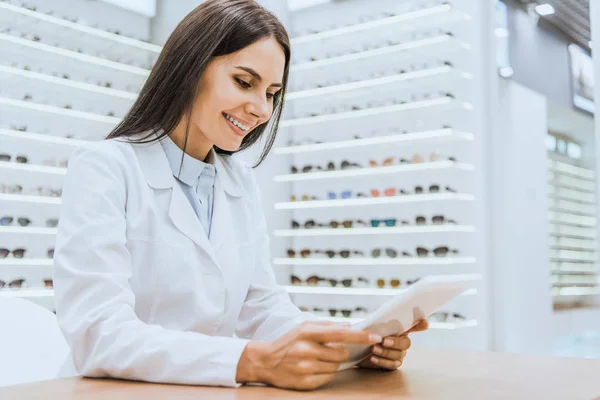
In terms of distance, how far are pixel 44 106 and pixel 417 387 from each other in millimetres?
4891

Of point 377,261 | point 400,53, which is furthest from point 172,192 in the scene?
point 400,53

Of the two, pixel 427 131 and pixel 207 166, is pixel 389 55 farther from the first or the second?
pixel 207 166

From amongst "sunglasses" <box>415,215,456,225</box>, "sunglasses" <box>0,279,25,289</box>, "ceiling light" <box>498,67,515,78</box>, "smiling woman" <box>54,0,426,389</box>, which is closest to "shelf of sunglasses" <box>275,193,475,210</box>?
"sunglasses" <box>415,215,456,225</box>

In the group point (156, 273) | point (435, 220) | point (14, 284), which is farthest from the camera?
point (435, 220)

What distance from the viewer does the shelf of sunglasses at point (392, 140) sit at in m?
Result: 5.07

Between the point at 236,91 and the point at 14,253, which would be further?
the point at 14,253

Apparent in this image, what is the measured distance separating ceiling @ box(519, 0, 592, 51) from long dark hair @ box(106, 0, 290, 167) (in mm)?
3892

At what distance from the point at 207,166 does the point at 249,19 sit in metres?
0.32

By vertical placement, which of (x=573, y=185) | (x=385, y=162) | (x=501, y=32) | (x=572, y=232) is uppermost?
(x=501, y=32)

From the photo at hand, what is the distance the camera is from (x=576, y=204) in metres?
4.56

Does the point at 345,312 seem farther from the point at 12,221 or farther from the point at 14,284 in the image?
the point at 12,221

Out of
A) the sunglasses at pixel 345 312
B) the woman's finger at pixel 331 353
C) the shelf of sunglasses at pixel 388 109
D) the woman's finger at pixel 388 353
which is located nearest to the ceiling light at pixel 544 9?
the shelf of sunglasses at pixel 388 109

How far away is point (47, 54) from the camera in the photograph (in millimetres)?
5652

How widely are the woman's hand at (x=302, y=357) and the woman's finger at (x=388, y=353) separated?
143mm
